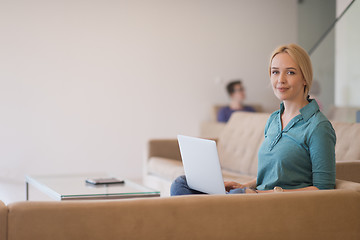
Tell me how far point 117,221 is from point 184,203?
7.7 inches

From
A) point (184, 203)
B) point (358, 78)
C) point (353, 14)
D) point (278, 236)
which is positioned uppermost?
point (353, 14)

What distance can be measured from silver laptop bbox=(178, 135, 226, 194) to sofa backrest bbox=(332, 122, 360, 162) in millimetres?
1152

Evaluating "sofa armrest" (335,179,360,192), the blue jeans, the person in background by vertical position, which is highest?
the person in background

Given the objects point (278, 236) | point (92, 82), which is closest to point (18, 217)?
point (278, 236)

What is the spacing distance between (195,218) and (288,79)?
707 mm

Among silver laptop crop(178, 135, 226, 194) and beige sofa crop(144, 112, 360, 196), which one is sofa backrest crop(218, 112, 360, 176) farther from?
silver laptop crop(178, 135, 226, 194)

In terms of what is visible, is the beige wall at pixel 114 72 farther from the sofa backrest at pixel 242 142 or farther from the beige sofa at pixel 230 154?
the sofa backrest at pixel 242 142

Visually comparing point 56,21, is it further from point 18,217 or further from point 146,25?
point 18,217

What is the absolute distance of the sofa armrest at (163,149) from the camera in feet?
13.8

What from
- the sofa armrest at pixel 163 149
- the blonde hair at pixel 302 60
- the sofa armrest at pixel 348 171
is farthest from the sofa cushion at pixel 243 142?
the blonde hair at pixel 302 60

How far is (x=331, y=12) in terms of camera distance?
6.05 m

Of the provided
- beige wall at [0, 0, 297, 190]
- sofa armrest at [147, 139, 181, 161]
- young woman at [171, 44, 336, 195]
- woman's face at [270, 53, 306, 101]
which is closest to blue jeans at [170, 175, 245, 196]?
young woman at [171, 44, 336, 195]

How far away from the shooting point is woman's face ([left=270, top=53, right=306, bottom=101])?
1.85 metres

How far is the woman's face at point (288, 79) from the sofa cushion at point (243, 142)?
181 centimetres
